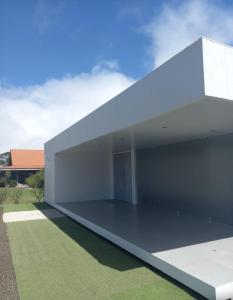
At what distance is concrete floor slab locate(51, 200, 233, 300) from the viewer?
4641 mm

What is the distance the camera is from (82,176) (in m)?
16.3

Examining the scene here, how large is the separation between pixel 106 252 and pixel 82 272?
1.37 metres

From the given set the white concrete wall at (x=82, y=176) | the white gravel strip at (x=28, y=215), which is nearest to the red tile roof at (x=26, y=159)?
the white concrete wall at (x=82, y=176)

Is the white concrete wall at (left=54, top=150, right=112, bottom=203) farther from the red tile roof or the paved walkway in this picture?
the red tile roof

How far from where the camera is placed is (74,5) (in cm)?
809

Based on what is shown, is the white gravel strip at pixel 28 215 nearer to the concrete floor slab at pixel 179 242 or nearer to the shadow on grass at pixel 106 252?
the concrete floor slab at pixel 179 242

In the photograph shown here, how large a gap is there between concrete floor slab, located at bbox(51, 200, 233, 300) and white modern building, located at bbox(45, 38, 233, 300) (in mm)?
19

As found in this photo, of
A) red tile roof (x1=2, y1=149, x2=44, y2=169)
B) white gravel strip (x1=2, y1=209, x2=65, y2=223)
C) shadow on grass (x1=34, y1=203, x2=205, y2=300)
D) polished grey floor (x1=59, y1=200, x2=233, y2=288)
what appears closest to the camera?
polished grey floor (x1=59, y1=200, x2=233, y2=288)

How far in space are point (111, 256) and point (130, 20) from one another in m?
6.96

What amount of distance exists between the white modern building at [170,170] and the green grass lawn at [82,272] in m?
0.34

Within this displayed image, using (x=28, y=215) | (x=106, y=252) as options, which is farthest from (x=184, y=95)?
(x=28, y=215)

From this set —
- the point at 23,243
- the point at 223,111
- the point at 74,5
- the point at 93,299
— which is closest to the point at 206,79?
the point at 223,111

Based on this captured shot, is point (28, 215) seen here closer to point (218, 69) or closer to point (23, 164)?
point (218, 69)

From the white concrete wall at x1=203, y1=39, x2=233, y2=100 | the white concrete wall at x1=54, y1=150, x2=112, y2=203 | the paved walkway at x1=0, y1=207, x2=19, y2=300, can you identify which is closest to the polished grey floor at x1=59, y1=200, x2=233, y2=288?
the paved walkway at x1=0, y1=207, x2=19, y2=300
